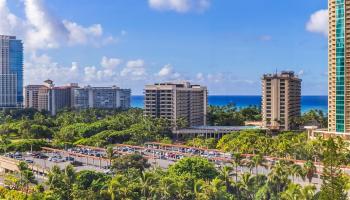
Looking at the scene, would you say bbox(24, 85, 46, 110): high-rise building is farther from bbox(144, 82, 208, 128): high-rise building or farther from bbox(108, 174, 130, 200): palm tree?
bbox(108, 174, 130, 200): palm tree

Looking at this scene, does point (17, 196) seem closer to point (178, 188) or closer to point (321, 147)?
point (178, 188)

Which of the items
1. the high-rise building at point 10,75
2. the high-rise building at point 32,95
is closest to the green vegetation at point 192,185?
the high-rise building at point 32,95

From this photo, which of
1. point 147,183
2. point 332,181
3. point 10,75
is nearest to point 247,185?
point 332,181

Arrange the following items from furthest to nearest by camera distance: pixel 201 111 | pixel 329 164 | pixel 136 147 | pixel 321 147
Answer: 1. pixel 201 111
2. pixel 136 147
3. pixel 321 147
4. pixel 329 164

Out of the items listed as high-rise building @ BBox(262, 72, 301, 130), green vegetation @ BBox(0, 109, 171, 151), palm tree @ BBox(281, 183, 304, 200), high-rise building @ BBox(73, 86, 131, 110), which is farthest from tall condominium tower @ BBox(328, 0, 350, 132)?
high-rise building @ BBox(73, 86, 131, 110)

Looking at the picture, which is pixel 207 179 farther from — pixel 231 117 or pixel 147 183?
pixel 231 117

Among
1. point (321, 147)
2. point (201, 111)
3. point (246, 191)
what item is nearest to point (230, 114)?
point (201, 111)

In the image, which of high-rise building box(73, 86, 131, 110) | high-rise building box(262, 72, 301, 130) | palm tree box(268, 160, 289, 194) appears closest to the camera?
palm tree box(268, 160, 289, 194)
